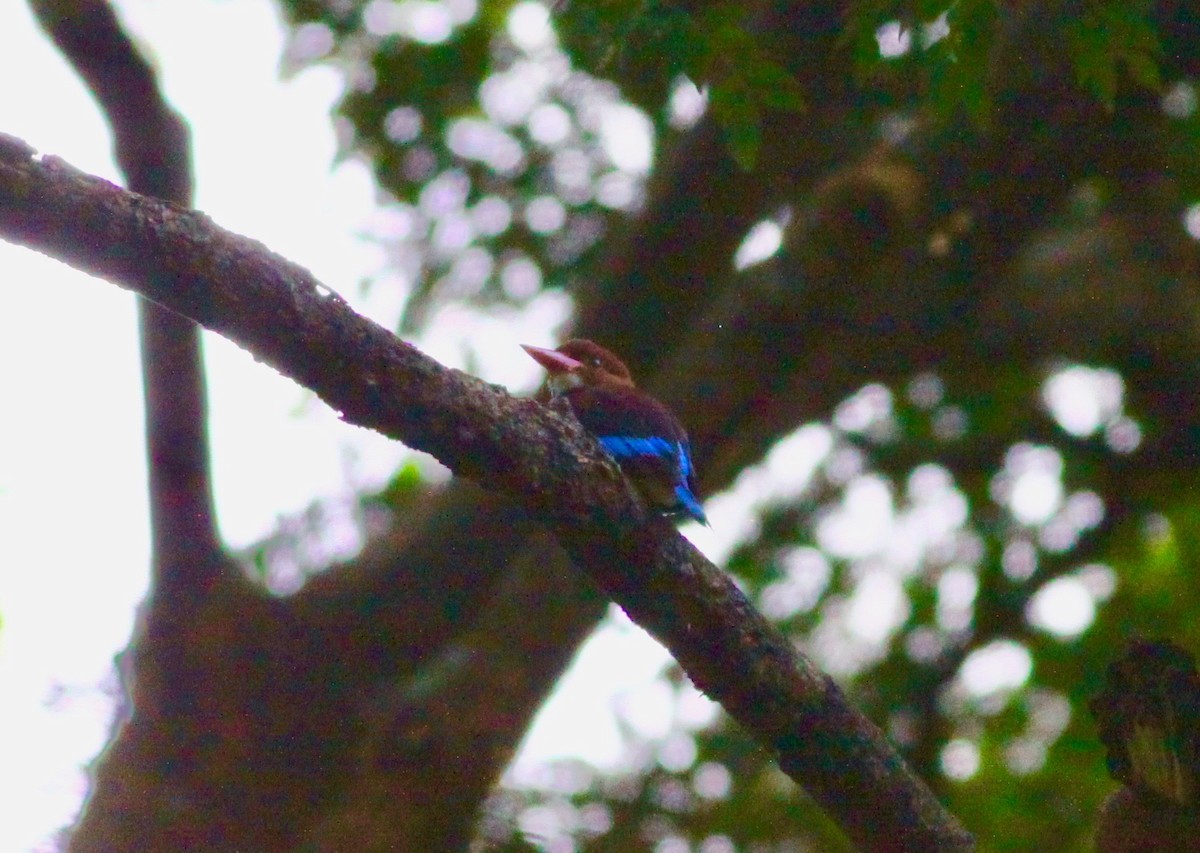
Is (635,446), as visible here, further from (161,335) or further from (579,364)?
(161,335)

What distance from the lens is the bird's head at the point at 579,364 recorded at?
18.6 feet

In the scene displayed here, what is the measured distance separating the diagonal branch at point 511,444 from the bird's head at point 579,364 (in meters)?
2.43

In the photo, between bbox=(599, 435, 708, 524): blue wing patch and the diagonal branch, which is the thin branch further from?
the diagonal branch

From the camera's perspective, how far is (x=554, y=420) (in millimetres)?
3023

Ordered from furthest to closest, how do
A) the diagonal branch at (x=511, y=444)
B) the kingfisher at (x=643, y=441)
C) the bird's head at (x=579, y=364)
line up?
→ the bird's head at (x=579, y=364), the kingfisher at (x=643, y=441), the diagonal branch at (x=511, y=444)

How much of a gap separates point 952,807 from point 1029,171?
3.46m

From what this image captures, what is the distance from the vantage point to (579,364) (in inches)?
223

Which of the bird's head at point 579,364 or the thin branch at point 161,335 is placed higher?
the bird's head at point 579,364

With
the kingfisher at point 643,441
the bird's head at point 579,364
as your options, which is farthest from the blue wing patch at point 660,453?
the bird's head at point 579,364

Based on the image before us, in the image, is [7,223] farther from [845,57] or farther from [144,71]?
[845,57]

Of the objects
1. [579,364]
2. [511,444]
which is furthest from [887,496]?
[511,444]

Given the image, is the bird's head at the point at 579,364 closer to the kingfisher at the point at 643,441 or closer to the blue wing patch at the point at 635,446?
the kingfisher at the point at 643,441

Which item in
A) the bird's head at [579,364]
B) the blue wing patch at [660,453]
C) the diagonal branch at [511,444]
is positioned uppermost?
the bird's head at [579,364]

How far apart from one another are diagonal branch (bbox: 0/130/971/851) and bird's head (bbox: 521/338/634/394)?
7.98 ft
